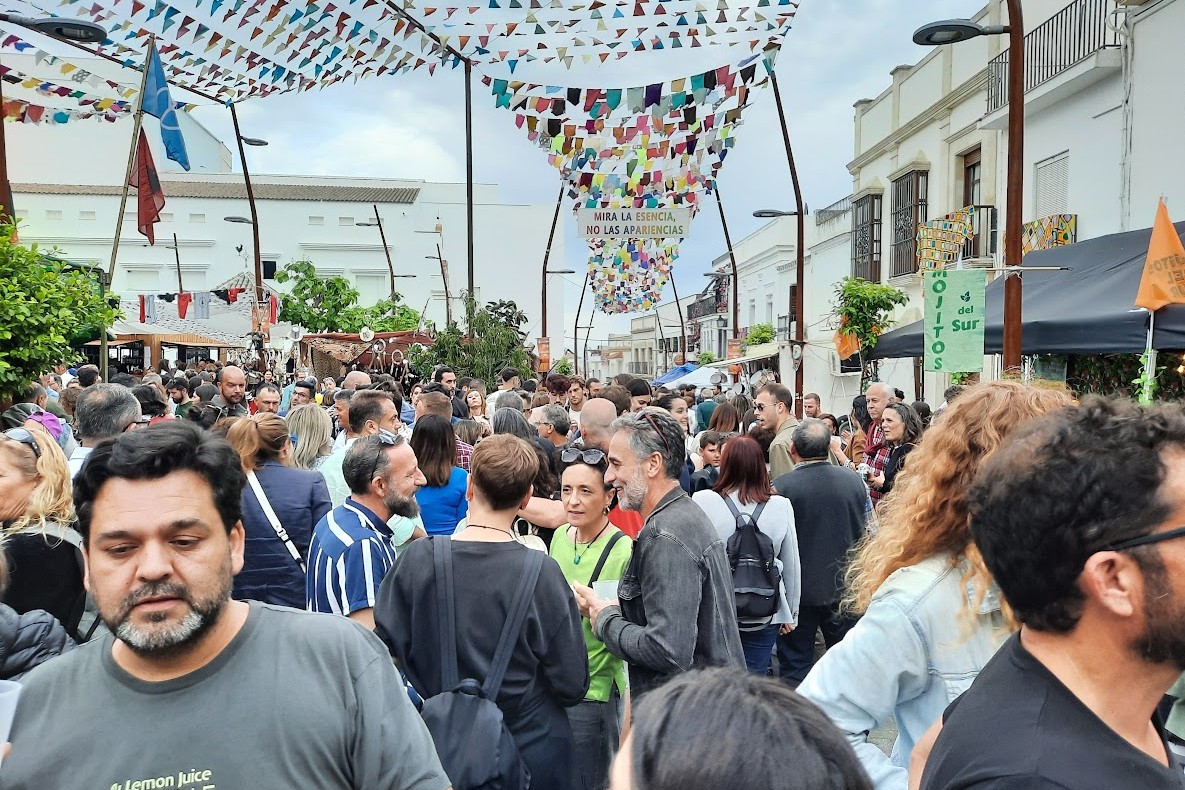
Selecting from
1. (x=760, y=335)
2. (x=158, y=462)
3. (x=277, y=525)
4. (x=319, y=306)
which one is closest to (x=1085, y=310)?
(x=277, y=525)

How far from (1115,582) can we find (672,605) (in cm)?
196

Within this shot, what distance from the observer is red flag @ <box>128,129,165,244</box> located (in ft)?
42.9

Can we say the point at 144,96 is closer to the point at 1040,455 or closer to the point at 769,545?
the point at 769,545

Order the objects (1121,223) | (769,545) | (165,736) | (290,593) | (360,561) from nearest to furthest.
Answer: (165,736), (360,561), (290,593), (769,545), (1121,223)

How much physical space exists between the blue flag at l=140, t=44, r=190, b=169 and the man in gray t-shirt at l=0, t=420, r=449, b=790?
10665 mm

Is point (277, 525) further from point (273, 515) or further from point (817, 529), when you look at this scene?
point (817, 529)

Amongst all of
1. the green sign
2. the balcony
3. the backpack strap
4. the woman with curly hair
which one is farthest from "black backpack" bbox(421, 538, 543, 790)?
the balcony

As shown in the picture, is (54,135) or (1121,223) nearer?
(1121,223)

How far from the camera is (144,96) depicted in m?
11.1

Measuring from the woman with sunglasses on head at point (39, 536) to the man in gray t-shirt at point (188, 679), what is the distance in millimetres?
1748

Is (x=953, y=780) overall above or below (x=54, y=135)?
below

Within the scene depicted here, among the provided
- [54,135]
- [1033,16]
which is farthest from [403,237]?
[1033,16]

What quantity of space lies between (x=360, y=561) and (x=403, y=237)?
70.8 metres

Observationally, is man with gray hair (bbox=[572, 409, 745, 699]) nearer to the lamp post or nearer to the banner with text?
the lamp post
